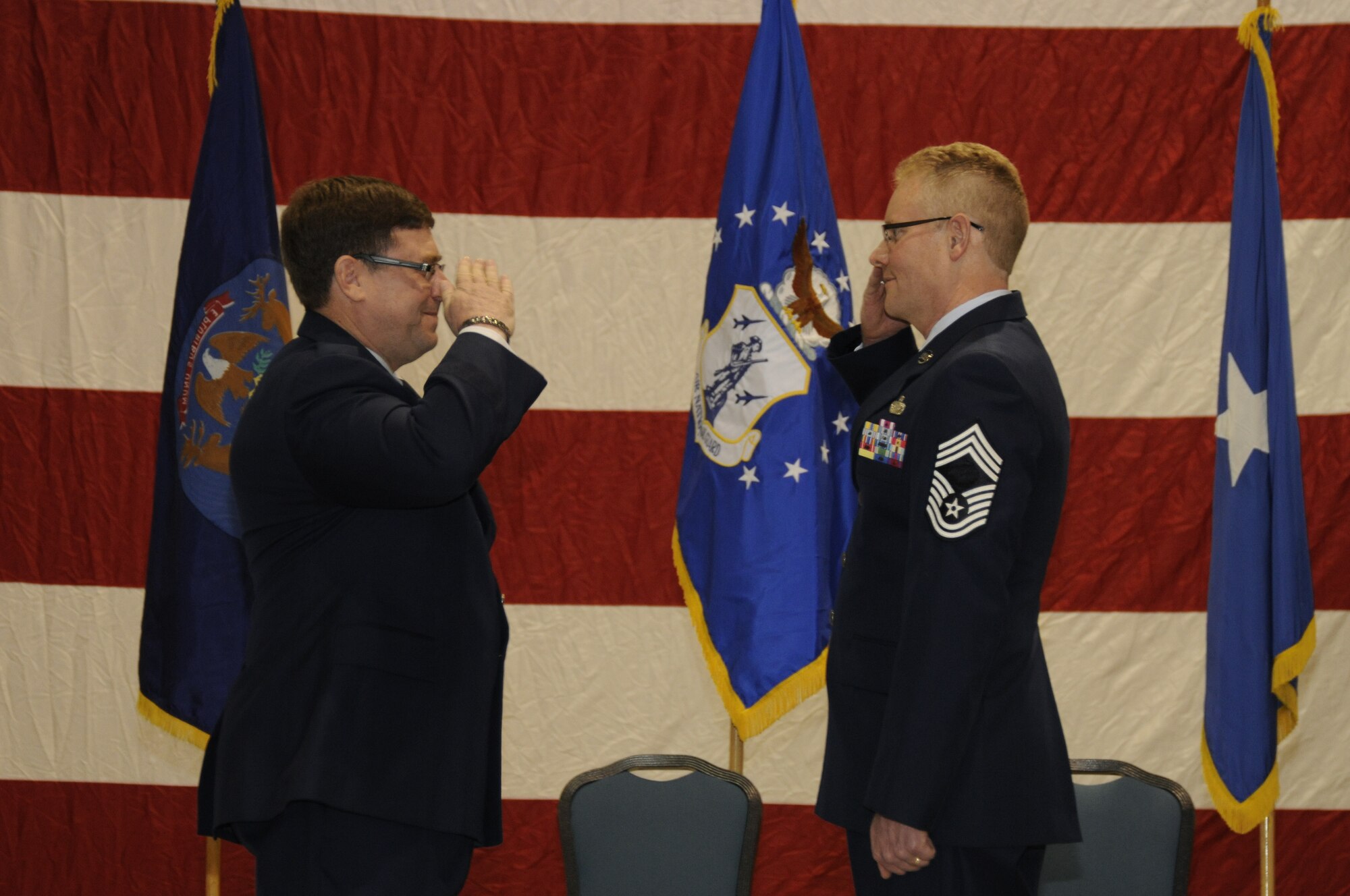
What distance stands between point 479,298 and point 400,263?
0.34ft

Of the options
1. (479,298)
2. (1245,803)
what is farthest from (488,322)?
(1245,803)

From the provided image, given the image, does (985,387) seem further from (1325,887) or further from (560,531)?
(1325,887)

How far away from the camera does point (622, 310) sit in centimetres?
282

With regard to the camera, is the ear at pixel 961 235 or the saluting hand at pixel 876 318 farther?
the saluting hand at pixel 876 318

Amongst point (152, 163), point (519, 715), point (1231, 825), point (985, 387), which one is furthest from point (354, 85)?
point (1231, 825)

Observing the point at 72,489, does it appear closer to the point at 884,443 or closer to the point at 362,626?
the point at 362,626

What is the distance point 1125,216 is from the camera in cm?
277

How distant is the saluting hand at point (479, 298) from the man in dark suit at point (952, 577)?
0.47 m

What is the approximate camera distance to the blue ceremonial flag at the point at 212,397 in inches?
92.5

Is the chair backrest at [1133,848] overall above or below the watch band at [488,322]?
below

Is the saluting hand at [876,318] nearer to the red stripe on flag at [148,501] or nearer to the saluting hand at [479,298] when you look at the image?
the saluting hand at [479,298]

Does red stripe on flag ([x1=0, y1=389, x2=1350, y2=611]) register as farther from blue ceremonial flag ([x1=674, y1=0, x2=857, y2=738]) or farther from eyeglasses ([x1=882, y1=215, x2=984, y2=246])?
eyeglasses ([x1=882, y1=215, x2=984, y2=246])

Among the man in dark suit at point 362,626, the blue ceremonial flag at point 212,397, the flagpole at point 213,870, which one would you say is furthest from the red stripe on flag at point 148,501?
the man in dark suit at point 362,626

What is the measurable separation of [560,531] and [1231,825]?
4.96 feet
